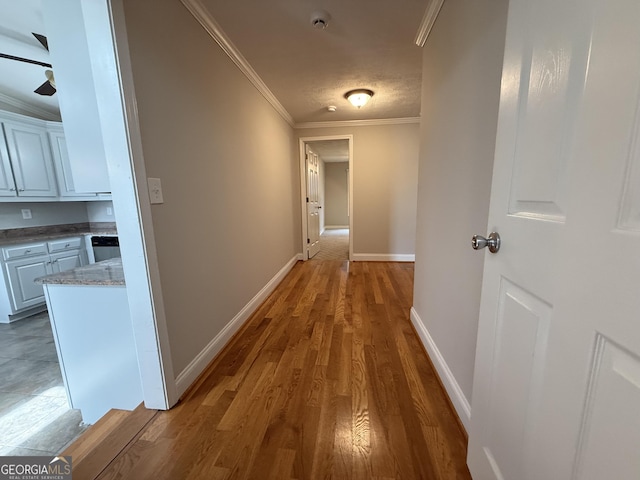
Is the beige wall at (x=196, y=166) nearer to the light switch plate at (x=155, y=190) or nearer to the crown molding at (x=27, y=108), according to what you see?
the light switch plate at (x=155, y=190)

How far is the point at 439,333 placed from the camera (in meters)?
1.53

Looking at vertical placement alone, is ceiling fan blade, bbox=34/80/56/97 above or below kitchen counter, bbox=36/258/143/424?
above

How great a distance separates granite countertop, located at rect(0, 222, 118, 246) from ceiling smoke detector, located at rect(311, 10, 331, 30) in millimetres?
3442

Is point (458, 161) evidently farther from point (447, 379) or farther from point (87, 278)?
point (87, 278)

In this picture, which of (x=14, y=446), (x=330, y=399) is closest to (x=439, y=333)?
(x=330, y=399)

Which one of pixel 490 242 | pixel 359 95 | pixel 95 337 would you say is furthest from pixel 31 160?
pixel 490 242

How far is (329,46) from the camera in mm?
1992

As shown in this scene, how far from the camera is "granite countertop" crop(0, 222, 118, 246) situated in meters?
2.90

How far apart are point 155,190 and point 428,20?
2001mm

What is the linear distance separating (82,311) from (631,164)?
7.13 feet

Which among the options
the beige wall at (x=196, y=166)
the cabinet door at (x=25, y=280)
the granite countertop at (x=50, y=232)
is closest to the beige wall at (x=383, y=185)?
the beige wall at (x=196, y=166)

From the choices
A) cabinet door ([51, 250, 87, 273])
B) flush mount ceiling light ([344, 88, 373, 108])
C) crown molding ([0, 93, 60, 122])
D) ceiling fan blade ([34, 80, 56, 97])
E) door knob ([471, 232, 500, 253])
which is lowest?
cabinet door ([51, 250, 87, 273])

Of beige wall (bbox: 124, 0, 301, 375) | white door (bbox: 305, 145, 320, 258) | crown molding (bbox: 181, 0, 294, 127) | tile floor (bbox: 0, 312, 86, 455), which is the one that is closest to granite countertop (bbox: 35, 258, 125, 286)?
beige wall (bbox: 124, 0, 301, 375)

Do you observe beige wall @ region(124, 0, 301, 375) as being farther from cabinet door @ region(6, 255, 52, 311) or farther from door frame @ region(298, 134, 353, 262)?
cabinet door @ region(6, 255, 52, 311)
